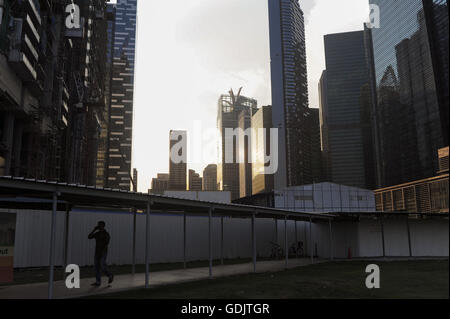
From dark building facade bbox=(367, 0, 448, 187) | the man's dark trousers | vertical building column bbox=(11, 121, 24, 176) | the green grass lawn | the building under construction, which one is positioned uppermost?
dark building facade bbox=(367, 0, 448, 187)

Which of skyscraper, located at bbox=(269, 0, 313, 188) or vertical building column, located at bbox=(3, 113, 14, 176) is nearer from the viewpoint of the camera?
vertical building column, located at bbox=(3, 113, 14, 176)

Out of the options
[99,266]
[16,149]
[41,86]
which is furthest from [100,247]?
[41,86]

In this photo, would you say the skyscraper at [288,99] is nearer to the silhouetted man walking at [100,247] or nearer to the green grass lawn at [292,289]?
the green grass lawn at [292,289]

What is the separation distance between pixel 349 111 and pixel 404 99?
173 ft

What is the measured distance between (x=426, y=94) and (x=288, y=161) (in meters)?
75.6

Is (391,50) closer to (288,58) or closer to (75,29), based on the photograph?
(288,58)

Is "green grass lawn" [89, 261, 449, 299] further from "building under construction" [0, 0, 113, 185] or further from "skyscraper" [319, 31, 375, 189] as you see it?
"skyscraper" [319, 31, 375, 189]

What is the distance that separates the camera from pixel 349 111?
182 metres

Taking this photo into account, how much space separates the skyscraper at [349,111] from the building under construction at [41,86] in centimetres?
14266

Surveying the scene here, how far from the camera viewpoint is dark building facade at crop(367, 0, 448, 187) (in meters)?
106

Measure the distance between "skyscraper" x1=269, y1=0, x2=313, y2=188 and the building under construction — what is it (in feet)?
452

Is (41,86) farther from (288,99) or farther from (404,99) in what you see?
(288,99)

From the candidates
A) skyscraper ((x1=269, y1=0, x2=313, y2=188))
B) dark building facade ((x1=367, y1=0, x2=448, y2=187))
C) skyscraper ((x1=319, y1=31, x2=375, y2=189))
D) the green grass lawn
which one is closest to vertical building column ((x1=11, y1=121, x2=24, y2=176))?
the green grass lawn

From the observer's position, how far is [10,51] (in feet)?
89.0
